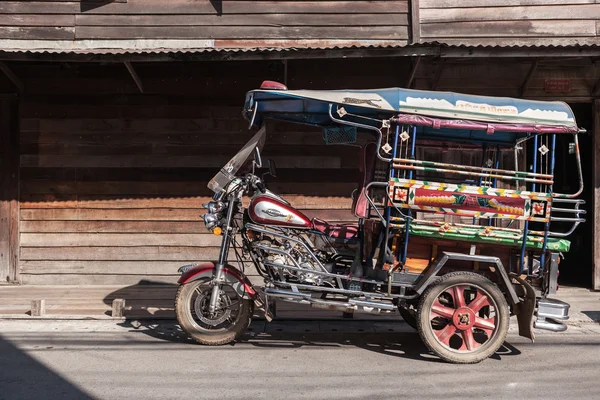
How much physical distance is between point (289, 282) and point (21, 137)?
5.60 meters

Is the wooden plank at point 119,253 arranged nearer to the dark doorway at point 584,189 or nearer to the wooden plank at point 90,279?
the wooden plank at point 90,279

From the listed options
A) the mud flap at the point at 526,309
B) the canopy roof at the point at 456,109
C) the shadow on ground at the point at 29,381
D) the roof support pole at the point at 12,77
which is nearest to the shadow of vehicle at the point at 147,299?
the shadow on ground at the point at 29,381

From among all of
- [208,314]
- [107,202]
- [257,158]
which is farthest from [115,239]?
[257,158]

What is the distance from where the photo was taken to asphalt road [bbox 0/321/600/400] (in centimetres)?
455

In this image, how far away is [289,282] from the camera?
5.67 meters

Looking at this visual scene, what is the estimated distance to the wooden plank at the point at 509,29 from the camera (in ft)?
29.3

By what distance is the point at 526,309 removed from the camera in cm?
541

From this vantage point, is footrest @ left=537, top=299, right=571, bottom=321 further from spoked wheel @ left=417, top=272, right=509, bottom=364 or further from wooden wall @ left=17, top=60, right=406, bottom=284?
wooden wall @ left=17, top=60, right=406, bottom=284

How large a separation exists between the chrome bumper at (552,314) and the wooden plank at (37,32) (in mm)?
7771

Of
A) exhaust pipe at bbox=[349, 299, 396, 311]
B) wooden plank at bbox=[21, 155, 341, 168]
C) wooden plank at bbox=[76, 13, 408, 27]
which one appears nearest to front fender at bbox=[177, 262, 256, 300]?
exhaust pipe at bbox=[349, 299, 396, 311]

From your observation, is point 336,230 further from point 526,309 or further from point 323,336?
point 526,309

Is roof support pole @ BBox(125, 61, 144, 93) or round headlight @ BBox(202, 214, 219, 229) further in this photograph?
roof support pole @ BBox(125, 61, 144, 93)

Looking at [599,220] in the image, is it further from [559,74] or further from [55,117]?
[55,117]

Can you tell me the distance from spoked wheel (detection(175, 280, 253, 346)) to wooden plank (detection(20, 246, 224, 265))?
3278 mm
